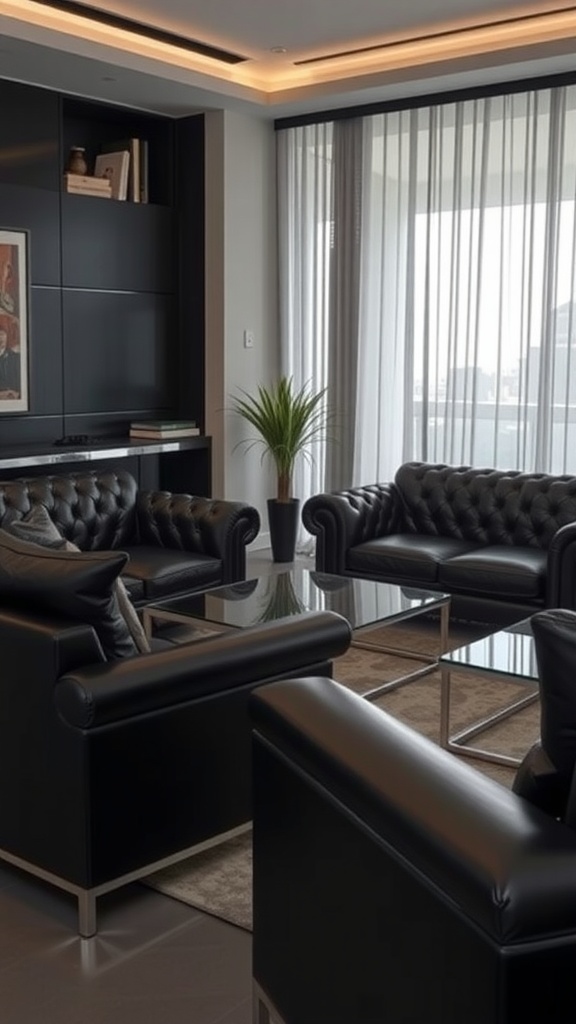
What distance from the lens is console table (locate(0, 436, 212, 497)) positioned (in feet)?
19.3

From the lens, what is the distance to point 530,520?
560 cm

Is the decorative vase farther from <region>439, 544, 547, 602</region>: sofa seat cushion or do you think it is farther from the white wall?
<region>439, 544, 547, 602</region>: sofa seat cushion

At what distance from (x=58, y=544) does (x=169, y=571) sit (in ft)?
5.67

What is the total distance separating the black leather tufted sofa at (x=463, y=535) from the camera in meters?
5.05

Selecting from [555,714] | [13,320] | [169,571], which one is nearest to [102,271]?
[13,320]

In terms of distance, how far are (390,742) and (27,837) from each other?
1.34 m

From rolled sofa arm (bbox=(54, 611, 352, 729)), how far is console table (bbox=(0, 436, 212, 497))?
301 centimetres

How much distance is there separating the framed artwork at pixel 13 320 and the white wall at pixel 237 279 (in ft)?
4.49

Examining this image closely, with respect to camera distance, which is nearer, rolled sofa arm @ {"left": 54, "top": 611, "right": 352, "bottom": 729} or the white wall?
rolled sofa arm @ {"left": 54, "top": 611, "right": 352, "bottom": 729}

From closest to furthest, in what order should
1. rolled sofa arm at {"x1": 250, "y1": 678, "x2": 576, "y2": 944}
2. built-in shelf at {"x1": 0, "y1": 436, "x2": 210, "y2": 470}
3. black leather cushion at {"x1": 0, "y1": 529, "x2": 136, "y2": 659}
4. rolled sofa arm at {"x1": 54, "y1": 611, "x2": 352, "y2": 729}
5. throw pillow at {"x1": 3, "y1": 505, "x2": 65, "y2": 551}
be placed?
rolled sofa arm at {"x1": 250, "y1": 678, "x2": 576, "y2": 944} < rolled sofa arm at {"x1": 54, "y1": 611, "x2": 352, "y2": 729} < black leather cushion at {"x1": 0, "y1": 529, "x2": 136, "y2": 659} < throw pillow at {"x1": 3, "y1": 505, "x2": 65, "y2": 551} < built-in shelf at {"x1": 0, "y1": 436, "x2": 210, "y2": 470}

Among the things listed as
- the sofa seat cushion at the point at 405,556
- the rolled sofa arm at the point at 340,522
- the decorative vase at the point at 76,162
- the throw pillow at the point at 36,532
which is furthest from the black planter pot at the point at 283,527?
the throw pillow at the point at 36,532

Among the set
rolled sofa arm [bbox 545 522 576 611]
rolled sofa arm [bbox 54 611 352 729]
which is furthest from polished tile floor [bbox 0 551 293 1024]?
rolled sofa arm [bbox 545 522 576 611]

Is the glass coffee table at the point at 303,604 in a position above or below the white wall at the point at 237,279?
below

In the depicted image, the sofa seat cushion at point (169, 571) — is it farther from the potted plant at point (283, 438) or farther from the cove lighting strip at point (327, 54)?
the cove lighting strip at point (327, 54)
